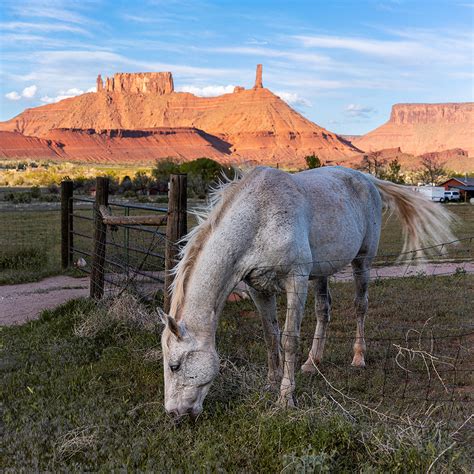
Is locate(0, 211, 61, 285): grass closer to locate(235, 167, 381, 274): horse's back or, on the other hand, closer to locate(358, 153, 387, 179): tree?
locate(235, 167, 381, 274): horse's back

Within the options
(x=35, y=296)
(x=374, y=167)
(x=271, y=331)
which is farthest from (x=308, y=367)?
(x=374, y=167)

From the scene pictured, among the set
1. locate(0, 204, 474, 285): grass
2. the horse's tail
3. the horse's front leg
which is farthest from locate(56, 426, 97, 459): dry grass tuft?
the horse's tail

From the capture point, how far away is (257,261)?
4.70m

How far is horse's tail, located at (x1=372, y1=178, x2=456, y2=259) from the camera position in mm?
7324

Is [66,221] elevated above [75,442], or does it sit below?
above

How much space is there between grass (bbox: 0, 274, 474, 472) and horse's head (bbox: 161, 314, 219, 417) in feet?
0.65

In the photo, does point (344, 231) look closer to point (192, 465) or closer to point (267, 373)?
point (267, 373)

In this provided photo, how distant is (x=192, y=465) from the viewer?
384cm

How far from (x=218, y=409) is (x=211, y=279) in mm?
1009

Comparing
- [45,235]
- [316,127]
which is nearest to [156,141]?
[316,127]

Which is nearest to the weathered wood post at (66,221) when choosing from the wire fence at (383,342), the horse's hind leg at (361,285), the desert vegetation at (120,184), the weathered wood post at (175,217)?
the wire fence at (383,342)

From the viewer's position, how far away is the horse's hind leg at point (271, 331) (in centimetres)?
528

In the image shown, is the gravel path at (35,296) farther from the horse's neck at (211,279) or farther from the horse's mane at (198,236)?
the horse's neck at (211,279)

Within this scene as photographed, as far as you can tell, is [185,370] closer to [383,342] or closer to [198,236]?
[198,236]
